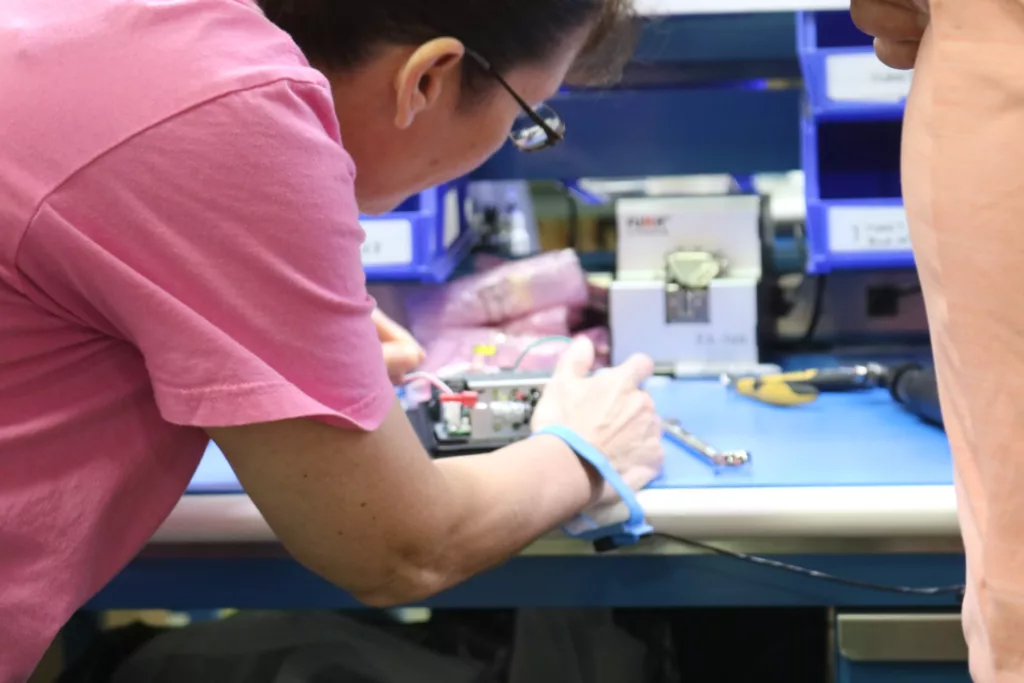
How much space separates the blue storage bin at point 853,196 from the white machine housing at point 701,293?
10cm

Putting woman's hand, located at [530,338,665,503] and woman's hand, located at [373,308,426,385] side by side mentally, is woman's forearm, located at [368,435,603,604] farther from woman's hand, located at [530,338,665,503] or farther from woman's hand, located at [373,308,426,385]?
woman's hand, located at [373,308,426,385]

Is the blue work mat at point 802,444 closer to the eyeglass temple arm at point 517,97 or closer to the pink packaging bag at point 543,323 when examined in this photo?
the pink packaging bag at point 543,323

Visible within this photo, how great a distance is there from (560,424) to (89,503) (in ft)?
1.39

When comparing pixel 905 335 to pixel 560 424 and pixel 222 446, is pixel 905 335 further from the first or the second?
pixel 222 446

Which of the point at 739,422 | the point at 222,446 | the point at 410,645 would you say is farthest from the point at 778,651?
the point at 222,446

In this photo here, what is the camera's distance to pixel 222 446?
0.59 m

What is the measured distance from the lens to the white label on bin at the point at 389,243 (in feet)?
4.06

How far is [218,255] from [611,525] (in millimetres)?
431

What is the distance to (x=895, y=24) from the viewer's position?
57cm

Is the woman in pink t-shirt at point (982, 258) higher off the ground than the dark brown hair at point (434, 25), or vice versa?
the dark brown hair at point (434, 25)

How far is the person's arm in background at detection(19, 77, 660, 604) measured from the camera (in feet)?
1.72

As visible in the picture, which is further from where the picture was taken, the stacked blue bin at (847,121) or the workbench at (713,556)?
the stacked blue bin at (847,121)

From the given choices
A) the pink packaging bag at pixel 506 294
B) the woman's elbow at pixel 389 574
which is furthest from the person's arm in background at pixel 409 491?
the pink packaging bag at pixel 506 294

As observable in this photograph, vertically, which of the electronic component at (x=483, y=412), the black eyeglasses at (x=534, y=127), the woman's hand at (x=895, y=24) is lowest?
the electronic component at (x=483, y=412)
